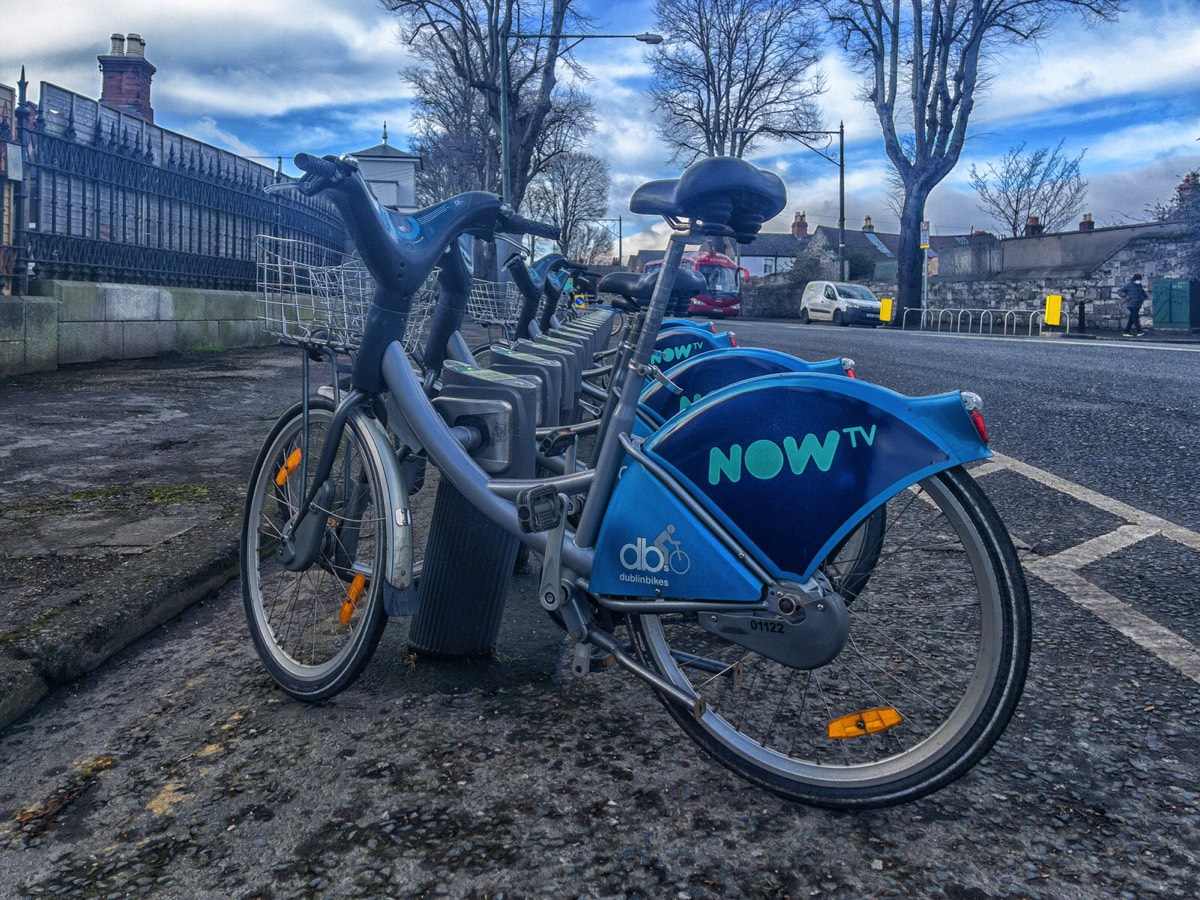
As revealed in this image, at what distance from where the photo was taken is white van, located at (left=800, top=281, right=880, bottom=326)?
34688 mm

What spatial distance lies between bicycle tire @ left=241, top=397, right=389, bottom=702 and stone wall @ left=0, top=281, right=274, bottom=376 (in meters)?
4.38

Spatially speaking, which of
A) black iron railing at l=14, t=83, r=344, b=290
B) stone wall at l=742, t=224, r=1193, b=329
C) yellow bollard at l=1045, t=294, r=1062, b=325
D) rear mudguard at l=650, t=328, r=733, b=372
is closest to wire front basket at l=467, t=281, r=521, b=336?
rear mudguard at l=650, t=328, r=733, b=372

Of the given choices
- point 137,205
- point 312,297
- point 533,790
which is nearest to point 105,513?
point 312,297

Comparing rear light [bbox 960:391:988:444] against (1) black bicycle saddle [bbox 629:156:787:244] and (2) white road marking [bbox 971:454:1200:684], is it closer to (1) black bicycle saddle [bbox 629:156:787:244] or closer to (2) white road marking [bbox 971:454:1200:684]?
(1) black bicycle saddle [bbox 629:156:787:244]

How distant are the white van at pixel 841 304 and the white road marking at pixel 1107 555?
3060 cm

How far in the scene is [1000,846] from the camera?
1.88m

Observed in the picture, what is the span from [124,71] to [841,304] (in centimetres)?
2319

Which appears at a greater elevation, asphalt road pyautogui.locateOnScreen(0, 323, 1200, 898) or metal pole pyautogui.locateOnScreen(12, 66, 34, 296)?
metal pole pyautogui.locateOnScreen(12, 66, 34, 296)

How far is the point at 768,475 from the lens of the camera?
79.4 inches

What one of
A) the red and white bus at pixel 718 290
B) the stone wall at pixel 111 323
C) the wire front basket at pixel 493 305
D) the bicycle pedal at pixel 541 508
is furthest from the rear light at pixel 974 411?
the red and white bus at pixel 718 290

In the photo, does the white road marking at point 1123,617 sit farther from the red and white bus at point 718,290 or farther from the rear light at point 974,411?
the red and white bus at point 718,290

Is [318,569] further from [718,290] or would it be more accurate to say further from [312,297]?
[718,290]

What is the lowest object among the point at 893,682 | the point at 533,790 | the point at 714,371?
the point at 533,790

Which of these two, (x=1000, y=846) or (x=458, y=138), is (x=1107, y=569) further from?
(x=458, y=138)
